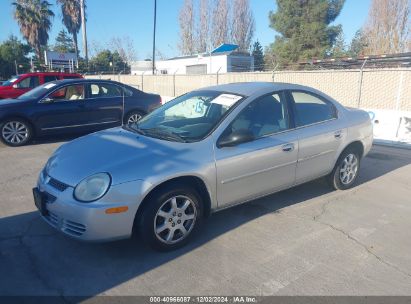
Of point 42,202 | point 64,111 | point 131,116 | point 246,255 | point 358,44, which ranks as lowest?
point 246,255

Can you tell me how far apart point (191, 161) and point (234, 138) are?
1.72 feet

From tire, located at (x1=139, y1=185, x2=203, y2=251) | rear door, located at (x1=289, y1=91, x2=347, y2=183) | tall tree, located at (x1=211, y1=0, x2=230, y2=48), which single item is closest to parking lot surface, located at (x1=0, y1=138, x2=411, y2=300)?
tire, located at (x1=139, y1=185, x2=203, y2=251)

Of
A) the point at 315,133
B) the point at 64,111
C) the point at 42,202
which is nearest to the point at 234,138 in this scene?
the point at 315,133

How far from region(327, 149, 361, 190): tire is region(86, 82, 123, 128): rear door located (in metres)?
5.80

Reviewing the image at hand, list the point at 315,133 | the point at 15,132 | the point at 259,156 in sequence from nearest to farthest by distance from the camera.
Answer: the point at 259,156 < the point at 315,133 < the point at 15,132

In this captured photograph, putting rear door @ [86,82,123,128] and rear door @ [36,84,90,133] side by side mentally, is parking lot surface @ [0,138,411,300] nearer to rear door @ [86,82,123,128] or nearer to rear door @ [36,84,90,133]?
rear door @ [36,84,90,133]

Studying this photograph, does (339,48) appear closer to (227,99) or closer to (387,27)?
(387,27)

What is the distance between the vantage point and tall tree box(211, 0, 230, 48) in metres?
47.2

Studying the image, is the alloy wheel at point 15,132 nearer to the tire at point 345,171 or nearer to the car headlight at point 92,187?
the car headlight at point 92,187

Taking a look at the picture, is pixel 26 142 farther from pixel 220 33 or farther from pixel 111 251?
pixel 220 33

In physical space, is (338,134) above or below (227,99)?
below

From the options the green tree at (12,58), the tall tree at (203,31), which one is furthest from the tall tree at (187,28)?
the green tree at (12,58)

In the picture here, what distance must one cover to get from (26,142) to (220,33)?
43734 millimetres

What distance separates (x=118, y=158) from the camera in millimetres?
3248
